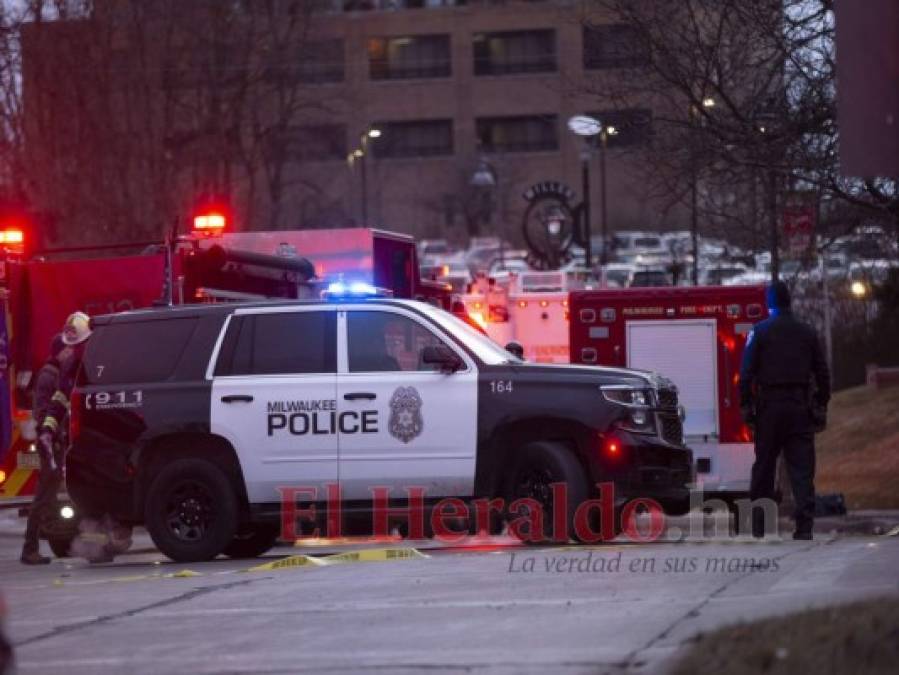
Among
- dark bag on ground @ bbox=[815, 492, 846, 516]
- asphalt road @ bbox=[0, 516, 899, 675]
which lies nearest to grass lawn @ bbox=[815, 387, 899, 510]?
dark bag on ground @ bbox=[815, 492, 846, 516]

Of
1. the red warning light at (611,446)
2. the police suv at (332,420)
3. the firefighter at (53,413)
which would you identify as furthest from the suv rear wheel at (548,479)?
the firefighter at (53,413)

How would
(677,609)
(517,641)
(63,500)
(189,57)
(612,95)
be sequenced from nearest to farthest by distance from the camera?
(517,641) → (677,609) → (63,500) → (612,95) → (189,57)

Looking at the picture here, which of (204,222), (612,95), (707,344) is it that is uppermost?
(612,95)

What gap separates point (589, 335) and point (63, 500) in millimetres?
5899

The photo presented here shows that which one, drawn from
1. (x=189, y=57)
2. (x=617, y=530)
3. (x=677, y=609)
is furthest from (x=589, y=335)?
(x=189, y=57)

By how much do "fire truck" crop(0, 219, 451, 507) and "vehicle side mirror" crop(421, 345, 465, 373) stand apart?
492cm

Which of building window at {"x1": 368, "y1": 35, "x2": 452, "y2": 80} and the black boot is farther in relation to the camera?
building window at {"x1": 368, "y1": 35, "x2": 452, "y2": 80}

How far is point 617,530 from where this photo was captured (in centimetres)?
1397

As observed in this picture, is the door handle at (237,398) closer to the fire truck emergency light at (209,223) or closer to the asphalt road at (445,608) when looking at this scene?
the asphalt road at (445,608)

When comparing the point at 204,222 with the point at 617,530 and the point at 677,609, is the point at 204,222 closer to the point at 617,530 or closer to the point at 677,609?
the point at 617,530

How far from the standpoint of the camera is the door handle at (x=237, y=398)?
13906 millimetres

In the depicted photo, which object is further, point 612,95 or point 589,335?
point 612,95

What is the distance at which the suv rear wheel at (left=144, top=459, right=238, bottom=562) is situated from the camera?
13.9m

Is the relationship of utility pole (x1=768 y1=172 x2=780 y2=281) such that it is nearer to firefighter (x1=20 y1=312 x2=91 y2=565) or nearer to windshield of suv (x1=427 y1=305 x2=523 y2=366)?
windshield of suv (x1=427 y1=305 x2=523 y2=366)
